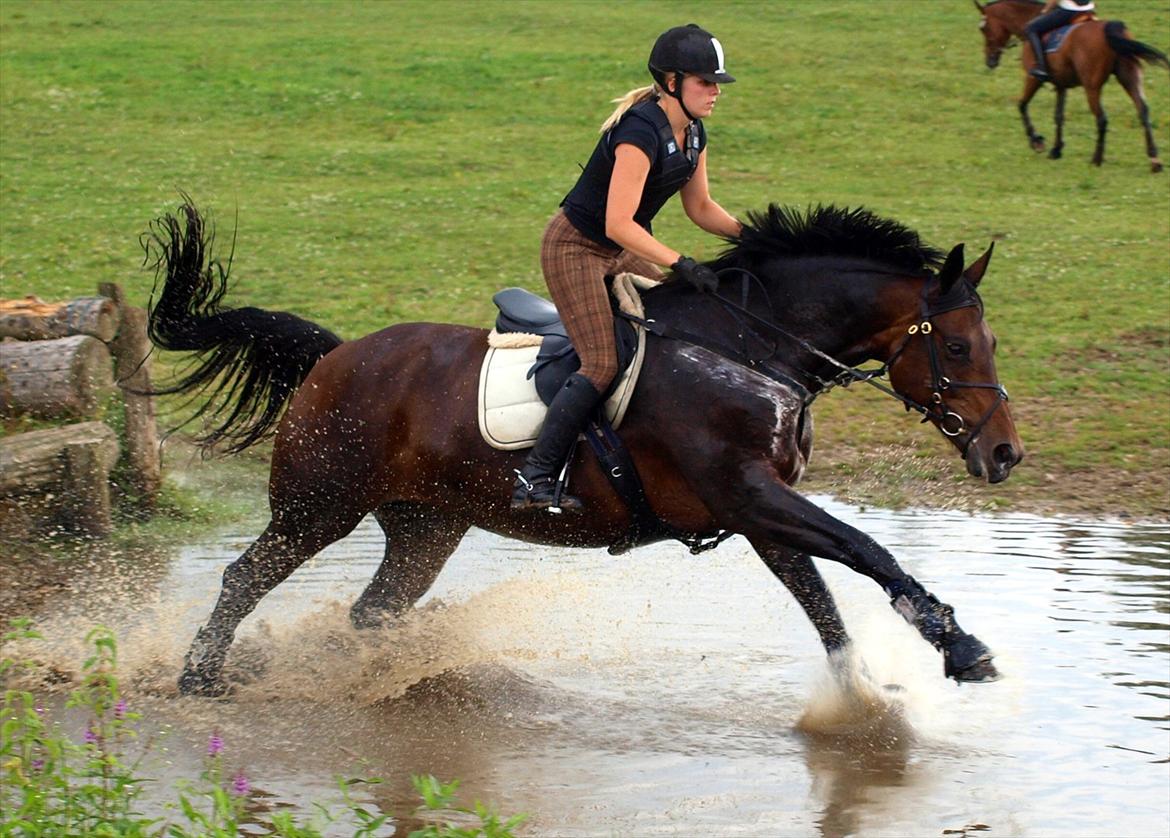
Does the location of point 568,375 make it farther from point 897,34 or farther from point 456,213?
point 897,34

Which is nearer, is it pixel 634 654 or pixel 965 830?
pixel 965 830

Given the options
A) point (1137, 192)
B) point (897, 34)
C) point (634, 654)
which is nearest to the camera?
point (634, 654)

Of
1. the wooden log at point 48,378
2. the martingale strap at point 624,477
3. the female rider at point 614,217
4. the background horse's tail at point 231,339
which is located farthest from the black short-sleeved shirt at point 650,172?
the wooden log at point 48,378

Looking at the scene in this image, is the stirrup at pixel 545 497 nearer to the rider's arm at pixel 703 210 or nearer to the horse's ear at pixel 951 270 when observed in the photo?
the rider's arm at pixel 703 210

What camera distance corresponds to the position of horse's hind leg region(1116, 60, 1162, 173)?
70.7 ft

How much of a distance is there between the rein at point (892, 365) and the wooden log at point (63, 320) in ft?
15.4

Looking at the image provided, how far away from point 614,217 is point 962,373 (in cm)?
151

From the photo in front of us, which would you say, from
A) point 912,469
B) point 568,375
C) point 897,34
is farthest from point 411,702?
point 897,34

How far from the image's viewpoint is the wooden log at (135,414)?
10.6m

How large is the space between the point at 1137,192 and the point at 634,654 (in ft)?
47.6

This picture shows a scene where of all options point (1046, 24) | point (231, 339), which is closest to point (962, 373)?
point (231, 339)

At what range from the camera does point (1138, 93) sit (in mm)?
21641

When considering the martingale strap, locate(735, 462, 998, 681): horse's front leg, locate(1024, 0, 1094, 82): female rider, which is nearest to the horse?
locate(1024, 0, 1094, 82): female rider

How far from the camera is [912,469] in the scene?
38.7 feet
